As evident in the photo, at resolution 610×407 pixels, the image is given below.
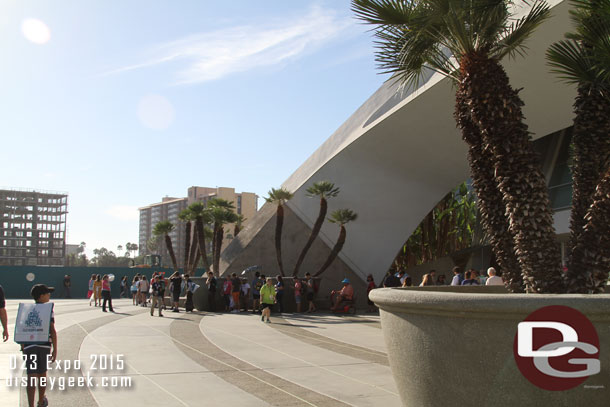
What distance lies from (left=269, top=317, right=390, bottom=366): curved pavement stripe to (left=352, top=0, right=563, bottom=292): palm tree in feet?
12.9

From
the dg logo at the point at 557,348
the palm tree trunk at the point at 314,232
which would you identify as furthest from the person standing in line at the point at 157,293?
the dg logo at the point at 557,348

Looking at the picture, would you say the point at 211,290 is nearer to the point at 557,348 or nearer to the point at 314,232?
the point at 314,232

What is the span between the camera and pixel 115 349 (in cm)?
972

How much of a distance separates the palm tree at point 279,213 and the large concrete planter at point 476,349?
64.6 feet

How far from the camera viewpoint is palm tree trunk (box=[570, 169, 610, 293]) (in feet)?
16.3

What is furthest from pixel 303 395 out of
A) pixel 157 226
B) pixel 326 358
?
pixel 157 226

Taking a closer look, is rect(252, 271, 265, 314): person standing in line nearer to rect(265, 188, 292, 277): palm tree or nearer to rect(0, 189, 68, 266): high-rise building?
rect(265, 188, 292, 277): palm tree

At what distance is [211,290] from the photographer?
19.5m

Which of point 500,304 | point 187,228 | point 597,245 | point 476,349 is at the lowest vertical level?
point 476,349

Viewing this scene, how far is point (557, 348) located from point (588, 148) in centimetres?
264

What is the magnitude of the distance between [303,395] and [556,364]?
3321 mm

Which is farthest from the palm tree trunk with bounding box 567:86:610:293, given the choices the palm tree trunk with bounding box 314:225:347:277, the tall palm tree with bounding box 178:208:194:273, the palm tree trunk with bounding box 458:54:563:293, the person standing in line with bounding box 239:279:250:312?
the tall palm tree with bounding box 178:208:194:273

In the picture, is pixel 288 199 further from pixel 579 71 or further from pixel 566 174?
pixel 579 71

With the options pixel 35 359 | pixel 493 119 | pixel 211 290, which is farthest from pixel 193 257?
pixel 493 119
